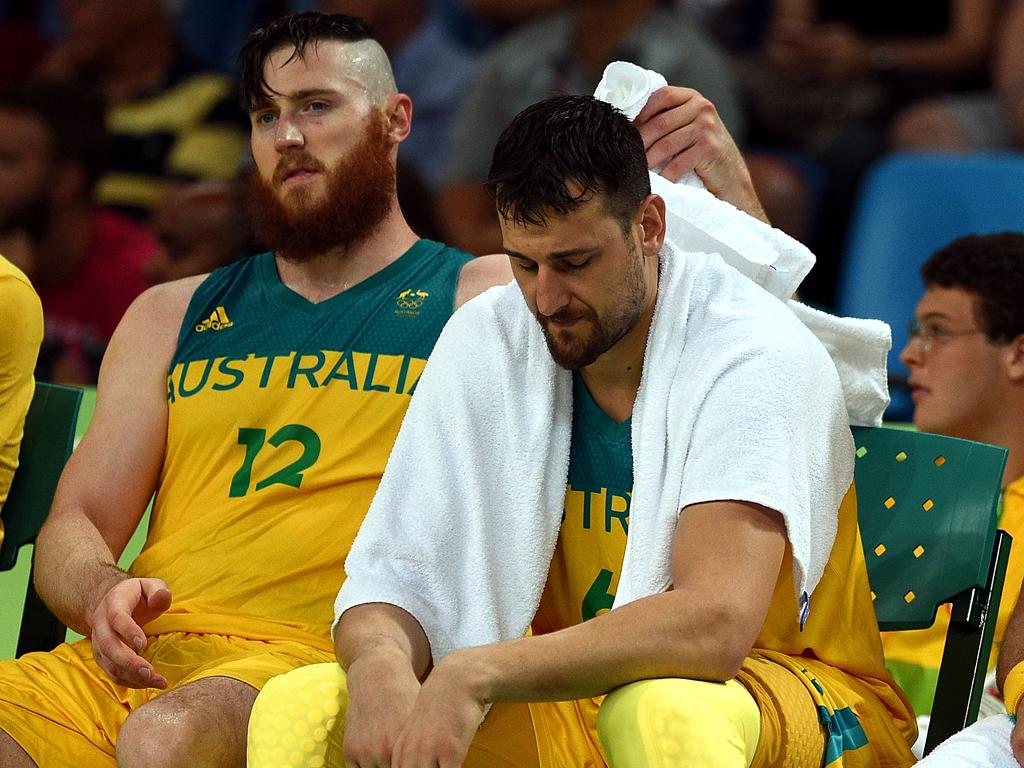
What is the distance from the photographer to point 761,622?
2188mm

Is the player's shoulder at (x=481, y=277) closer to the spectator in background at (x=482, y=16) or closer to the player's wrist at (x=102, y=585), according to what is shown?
the player's wrist at (x=102, y=585)

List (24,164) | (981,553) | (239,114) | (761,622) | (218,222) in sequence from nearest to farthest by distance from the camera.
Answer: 1. (761,622)
2. (981,553)
3. (218,222)
4. (24,164)
5. (239,114)

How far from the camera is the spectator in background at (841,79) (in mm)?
5535

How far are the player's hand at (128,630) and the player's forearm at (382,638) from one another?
1.05 feet

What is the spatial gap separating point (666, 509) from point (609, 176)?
44cm

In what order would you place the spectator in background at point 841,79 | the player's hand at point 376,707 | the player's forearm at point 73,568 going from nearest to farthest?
the player's hand at point 376,707 < the player's forearm at point 73,568 < the spectator in background at point 841,79

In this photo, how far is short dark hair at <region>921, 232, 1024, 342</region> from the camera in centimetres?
329

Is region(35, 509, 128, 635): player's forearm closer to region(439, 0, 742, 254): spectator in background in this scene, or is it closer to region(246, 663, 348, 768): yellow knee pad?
region(246, 663, 348, 768): yellow knee pad

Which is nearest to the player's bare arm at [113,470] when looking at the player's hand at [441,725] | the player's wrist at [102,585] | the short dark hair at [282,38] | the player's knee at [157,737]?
the player's wrist at [102,585]

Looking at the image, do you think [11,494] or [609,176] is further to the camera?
[11,494]

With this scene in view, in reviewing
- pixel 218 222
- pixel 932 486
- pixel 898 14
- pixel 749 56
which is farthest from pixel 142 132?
pixel 932 486

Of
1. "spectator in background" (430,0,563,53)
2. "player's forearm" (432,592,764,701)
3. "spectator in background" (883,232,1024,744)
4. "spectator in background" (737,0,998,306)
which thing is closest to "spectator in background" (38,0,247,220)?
"spectator in background" (430,0,563,53)

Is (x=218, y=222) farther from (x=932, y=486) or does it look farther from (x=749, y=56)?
(x=932, y=486)

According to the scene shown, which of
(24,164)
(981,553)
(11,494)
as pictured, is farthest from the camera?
(24,164)
